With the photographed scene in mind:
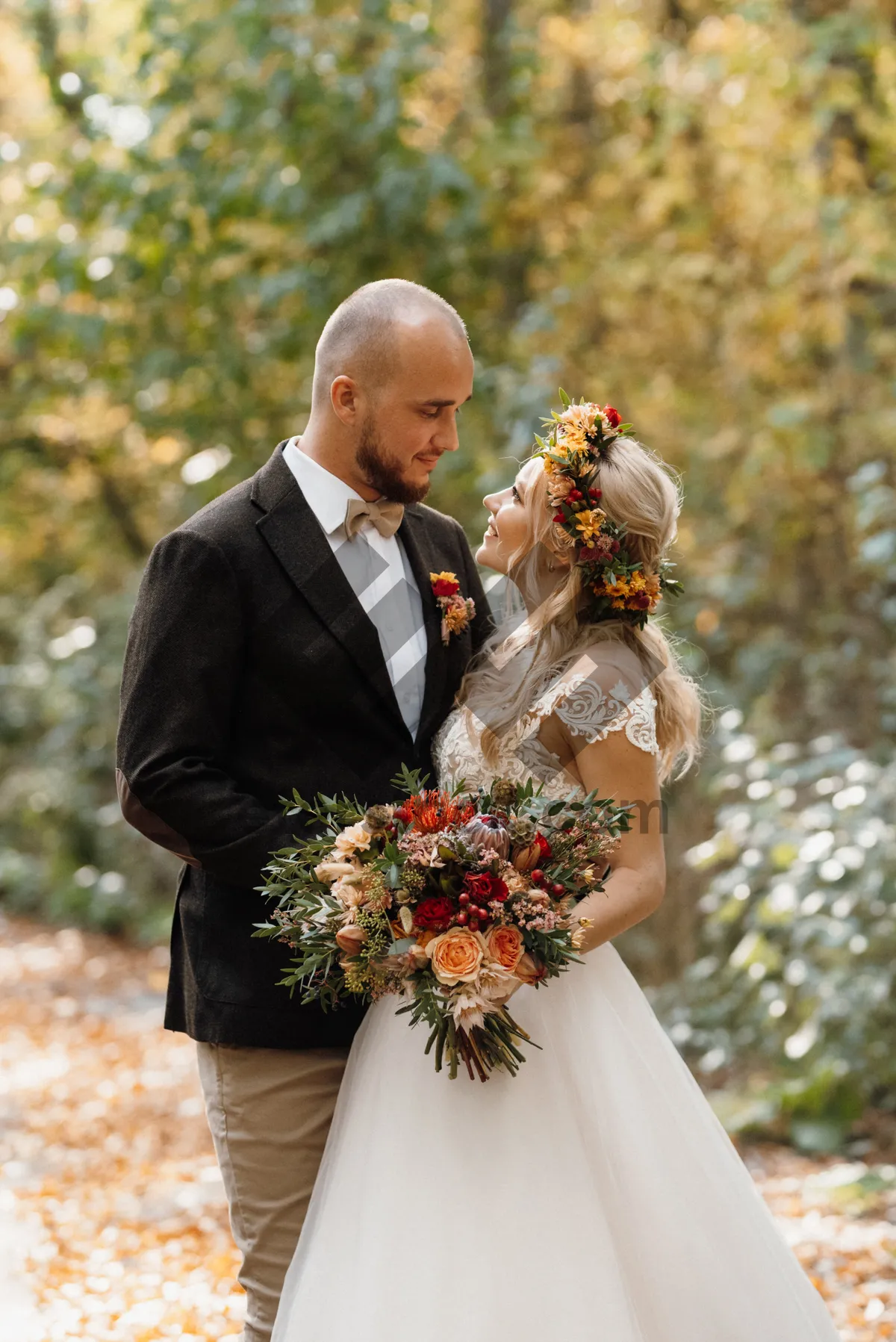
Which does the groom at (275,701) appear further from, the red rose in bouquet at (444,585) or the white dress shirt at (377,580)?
the red rose in bouquet at (444,585)

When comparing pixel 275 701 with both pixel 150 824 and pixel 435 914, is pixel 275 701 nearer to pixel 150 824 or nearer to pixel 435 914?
pixel 150 824

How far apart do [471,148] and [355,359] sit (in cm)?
513

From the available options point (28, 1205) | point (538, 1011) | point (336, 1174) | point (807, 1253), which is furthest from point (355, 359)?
point (28, 1205)

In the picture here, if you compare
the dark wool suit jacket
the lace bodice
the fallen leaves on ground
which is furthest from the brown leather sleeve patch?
the fallen leaves on ground

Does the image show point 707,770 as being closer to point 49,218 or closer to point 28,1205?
point 28,1205

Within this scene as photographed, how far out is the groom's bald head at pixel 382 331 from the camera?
2.85 m

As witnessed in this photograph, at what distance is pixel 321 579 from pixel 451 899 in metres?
0.83

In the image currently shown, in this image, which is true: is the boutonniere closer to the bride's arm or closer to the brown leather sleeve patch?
the bride's arm

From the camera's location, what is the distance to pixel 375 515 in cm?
297

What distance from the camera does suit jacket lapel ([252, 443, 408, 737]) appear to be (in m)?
2.83

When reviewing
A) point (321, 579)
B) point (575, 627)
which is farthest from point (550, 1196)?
point (321, 579)

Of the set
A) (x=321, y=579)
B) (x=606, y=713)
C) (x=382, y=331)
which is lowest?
(x=606, y=713)

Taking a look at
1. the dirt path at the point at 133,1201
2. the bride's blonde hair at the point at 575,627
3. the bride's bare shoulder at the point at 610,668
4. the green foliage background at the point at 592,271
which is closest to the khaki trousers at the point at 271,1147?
the bride's blonde hair at the point at 575,627

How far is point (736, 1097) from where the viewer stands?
6.04m
